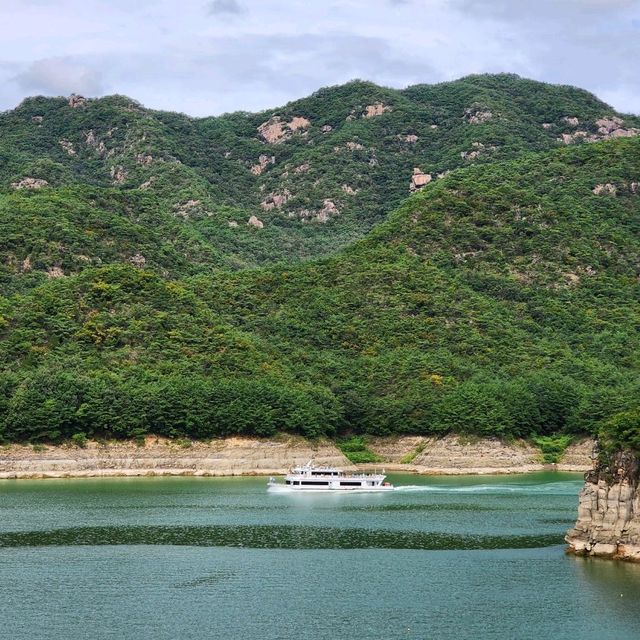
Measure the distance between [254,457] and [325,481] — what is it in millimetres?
11196

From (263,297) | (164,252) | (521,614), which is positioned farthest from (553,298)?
(521,614)

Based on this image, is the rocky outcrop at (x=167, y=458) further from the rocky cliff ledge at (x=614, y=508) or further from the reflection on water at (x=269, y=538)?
the rocky cliff ledge at (x=614, y=508)

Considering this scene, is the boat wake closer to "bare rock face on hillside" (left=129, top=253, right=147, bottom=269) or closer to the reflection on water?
the reflection on water

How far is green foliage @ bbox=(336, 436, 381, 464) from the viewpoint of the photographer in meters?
137

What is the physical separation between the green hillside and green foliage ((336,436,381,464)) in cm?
218

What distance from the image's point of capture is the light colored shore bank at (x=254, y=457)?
124m

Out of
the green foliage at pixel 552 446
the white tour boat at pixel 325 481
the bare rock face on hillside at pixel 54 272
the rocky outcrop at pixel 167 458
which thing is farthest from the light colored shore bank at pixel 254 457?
the bare rock face on hillside at pixel 54 272

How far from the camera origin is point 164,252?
7549 inches

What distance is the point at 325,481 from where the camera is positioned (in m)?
121

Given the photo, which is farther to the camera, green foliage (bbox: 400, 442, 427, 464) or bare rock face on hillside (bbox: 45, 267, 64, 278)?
bare rock face on hillside (bbox: 45, 267, 64, 278)

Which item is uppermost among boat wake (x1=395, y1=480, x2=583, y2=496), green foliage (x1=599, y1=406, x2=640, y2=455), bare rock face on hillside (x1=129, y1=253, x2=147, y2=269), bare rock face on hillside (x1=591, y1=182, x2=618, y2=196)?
bare rock face on hillside (x1=591, y1=182, x2=618, y2=196)

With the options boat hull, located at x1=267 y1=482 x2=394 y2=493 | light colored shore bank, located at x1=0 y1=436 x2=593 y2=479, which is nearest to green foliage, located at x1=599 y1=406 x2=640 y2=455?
boat hull, located at x1=267 y1=482 x2=394 y2=493

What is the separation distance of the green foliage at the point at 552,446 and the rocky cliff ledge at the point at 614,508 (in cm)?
6504

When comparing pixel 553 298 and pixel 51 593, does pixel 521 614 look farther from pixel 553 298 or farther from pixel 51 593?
pixel 553 298
